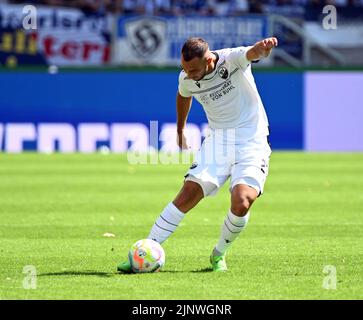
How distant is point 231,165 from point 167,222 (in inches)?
33.8

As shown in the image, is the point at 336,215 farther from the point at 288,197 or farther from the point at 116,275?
the point at 116,275

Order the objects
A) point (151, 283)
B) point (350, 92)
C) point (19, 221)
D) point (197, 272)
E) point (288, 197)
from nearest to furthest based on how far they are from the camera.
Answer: point (151, 283) → point (197, 272) → point (19, 221) → point (288, 197) → point (350, 92)

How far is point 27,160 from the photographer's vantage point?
2389 centimetres

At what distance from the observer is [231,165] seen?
966 centimetres

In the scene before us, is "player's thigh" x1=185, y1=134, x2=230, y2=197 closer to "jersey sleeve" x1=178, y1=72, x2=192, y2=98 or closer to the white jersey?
the white jersey

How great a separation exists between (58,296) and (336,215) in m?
7.30

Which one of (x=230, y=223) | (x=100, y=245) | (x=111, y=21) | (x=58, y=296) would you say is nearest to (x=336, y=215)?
(x=100, y=245)

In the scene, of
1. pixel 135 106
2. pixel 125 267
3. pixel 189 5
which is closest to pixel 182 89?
pixel 125 267

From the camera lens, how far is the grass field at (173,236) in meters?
8.51

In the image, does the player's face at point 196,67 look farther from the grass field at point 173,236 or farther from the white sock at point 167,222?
the grass field at point 173,236

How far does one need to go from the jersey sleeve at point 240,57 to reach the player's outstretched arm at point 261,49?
0.32ft

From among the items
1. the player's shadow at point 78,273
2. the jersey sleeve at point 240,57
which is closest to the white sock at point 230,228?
the player's shadow at point 78,273

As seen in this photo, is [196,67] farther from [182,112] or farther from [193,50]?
[182,112]

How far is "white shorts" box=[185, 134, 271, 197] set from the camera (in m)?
9.47
